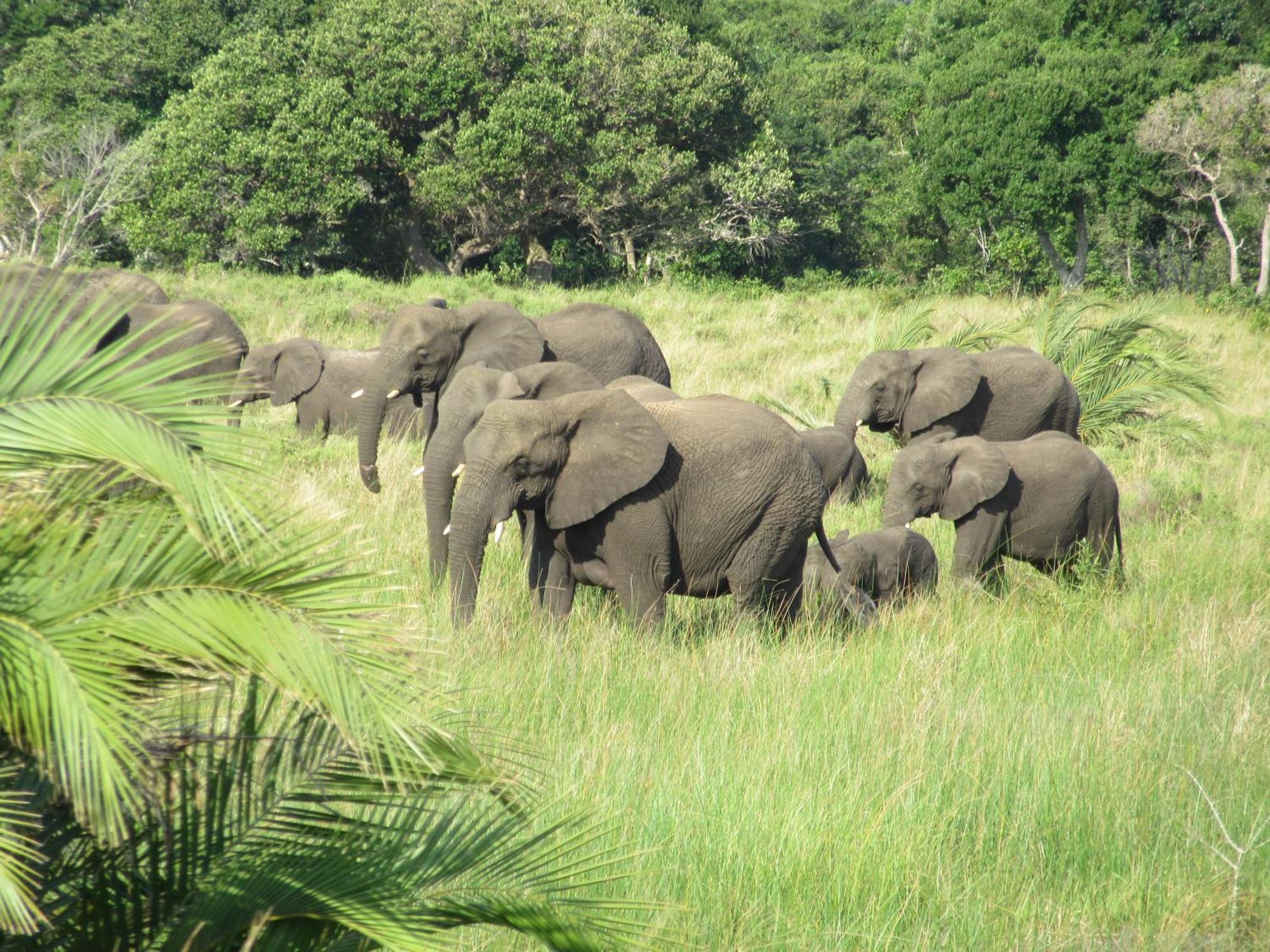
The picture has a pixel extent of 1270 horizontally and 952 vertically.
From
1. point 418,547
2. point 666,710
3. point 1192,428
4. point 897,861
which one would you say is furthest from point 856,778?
point 1192,428

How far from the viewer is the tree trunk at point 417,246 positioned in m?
32.9

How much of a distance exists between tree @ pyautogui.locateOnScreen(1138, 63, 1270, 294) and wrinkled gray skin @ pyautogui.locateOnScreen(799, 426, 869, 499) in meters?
19.5

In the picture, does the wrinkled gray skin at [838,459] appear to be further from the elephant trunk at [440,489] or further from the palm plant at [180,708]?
the palm plant at [180,708]

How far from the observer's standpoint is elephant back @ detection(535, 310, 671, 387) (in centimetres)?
1268

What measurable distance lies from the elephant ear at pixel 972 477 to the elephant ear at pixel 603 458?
8.23 ft

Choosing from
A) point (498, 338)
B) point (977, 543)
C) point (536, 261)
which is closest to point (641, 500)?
point (977, 543)

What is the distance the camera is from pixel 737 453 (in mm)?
7879

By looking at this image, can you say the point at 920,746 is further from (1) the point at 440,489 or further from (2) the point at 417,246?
(2) the point at 417,246

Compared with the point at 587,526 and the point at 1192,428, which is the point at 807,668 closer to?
the point at 587,526

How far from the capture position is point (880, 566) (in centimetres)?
895

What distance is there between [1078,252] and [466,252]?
48.9ft

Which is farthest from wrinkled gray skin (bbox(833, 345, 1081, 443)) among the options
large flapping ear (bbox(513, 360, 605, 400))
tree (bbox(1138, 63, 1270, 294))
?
tree (bbox(1138, 63, 1270, 294))

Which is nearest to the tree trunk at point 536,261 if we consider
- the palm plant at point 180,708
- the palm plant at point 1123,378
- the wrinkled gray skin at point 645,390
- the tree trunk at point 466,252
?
the tree trunk at point 466,252

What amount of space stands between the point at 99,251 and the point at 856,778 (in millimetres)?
31379
